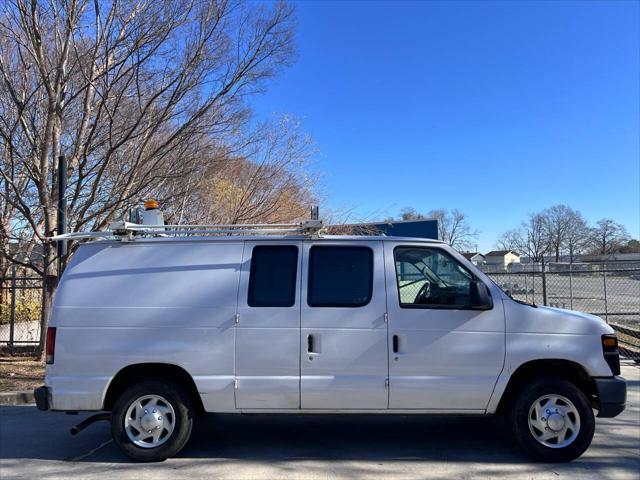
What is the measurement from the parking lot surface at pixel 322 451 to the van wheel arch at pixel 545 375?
576 millimetres

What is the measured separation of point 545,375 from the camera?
188 inches

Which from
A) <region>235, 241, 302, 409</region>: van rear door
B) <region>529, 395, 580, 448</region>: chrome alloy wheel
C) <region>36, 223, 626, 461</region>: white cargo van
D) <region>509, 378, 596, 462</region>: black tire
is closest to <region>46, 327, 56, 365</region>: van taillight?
<region>36, 223, 626, 461</region>: white cargo van

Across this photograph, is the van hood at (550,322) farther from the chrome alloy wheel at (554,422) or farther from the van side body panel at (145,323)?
the van side body panel at (145,323)

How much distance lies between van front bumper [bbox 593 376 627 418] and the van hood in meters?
0.45

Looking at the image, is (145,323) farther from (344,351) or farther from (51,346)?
(344,351)

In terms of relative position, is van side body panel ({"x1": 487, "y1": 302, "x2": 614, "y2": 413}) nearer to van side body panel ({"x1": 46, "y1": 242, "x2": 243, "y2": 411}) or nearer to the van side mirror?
the van side mirror

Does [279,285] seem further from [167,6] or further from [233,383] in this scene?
[167,6]

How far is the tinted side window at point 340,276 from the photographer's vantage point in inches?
187

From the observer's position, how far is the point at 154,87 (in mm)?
9062

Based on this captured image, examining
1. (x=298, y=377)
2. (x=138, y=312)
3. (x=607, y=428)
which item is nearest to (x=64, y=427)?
(x=138, y=312)

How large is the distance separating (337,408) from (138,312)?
2.10 metres

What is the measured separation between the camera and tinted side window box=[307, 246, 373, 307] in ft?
15.6

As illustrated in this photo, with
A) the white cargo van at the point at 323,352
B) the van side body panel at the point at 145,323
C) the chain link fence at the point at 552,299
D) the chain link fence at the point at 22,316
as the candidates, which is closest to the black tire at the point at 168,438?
the white cargo van at the point at 323,352

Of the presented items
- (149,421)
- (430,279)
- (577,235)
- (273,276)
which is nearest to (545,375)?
(430,279)
